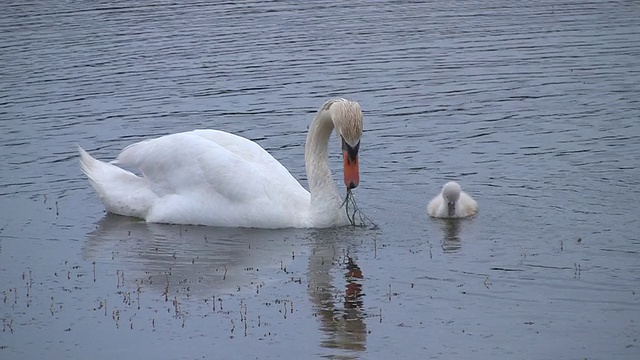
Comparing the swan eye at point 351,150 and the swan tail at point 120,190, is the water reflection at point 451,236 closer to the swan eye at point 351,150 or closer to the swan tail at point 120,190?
the swan eye at point 351,150

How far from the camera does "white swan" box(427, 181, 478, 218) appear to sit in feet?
43.0

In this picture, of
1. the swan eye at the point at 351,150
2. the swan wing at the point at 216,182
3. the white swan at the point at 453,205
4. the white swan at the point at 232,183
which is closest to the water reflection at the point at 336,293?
the white swan at the point at 232,183

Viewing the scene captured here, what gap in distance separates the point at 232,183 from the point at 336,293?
2666 millimetres

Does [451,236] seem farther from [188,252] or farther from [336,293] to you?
[188,252]

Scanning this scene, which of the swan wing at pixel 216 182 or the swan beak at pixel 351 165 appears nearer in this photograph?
the swan beak at pixel 351 165

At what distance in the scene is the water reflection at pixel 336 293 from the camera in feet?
31.4

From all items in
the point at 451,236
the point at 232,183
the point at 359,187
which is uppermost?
the point at 359,187

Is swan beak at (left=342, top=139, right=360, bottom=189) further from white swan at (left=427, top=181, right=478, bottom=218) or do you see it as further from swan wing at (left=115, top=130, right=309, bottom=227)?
white swan at (left=427, top=181, right=478, bottom=218)

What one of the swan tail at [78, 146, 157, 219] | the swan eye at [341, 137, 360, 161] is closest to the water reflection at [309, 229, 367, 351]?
the swan eye at [341, 137, 360, 161]

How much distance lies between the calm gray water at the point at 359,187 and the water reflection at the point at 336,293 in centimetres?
3

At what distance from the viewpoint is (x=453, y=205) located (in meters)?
13.2

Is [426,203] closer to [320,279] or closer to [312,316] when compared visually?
[320,279]

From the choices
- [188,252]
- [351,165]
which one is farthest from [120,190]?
[351,165]

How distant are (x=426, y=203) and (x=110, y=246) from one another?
3419 mm
